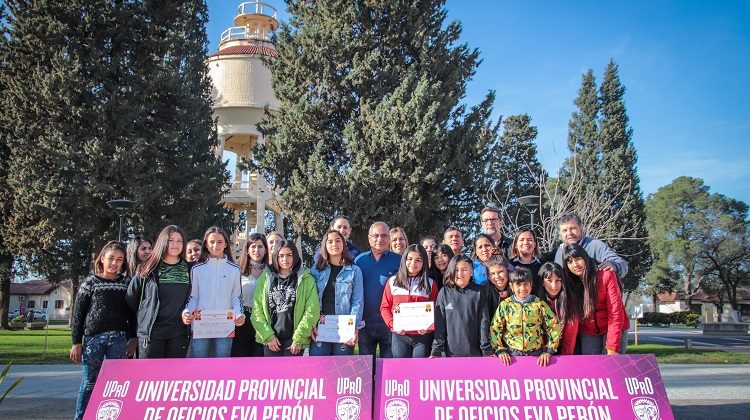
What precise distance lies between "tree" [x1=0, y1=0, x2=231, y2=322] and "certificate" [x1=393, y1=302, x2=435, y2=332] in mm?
16259

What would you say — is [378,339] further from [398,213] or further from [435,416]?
[398,213]

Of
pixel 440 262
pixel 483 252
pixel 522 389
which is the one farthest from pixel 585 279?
pixel 440 262

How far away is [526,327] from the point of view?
18.1 feet

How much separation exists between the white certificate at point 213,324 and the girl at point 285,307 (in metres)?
0.29

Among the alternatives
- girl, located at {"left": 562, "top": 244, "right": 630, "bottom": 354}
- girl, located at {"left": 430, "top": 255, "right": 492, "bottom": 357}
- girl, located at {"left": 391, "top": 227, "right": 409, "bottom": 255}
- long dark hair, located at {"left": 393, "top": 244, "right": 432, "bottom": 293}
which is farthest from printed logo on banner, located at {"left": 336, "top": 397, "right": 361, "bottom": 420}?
girl, located at {"left": 562, "top": 244, "right": 630, "bottom": 354}

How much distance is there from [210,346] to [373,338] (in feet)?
6.04

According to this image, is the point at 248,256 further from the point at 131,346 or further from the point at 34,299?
the point at 34,299

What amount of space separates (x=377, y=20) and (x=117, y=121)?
995 cm

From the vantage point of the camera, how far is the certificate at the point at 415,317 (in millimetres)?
5918

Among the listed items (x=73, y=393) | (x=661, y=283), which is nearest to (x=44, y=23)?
(x=73, y=393)

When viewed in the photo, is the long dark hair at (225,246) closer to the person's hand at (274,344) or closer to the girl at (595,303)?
the person's hand at (274,344)

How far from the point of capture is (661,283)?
59.4 meters

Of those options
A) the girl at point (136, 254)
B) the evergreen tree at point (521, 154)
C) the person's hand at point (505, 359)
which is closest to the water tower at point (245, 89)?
the evergreen tree at point (521, 154)

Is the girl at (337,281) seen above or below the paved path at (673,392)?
above
